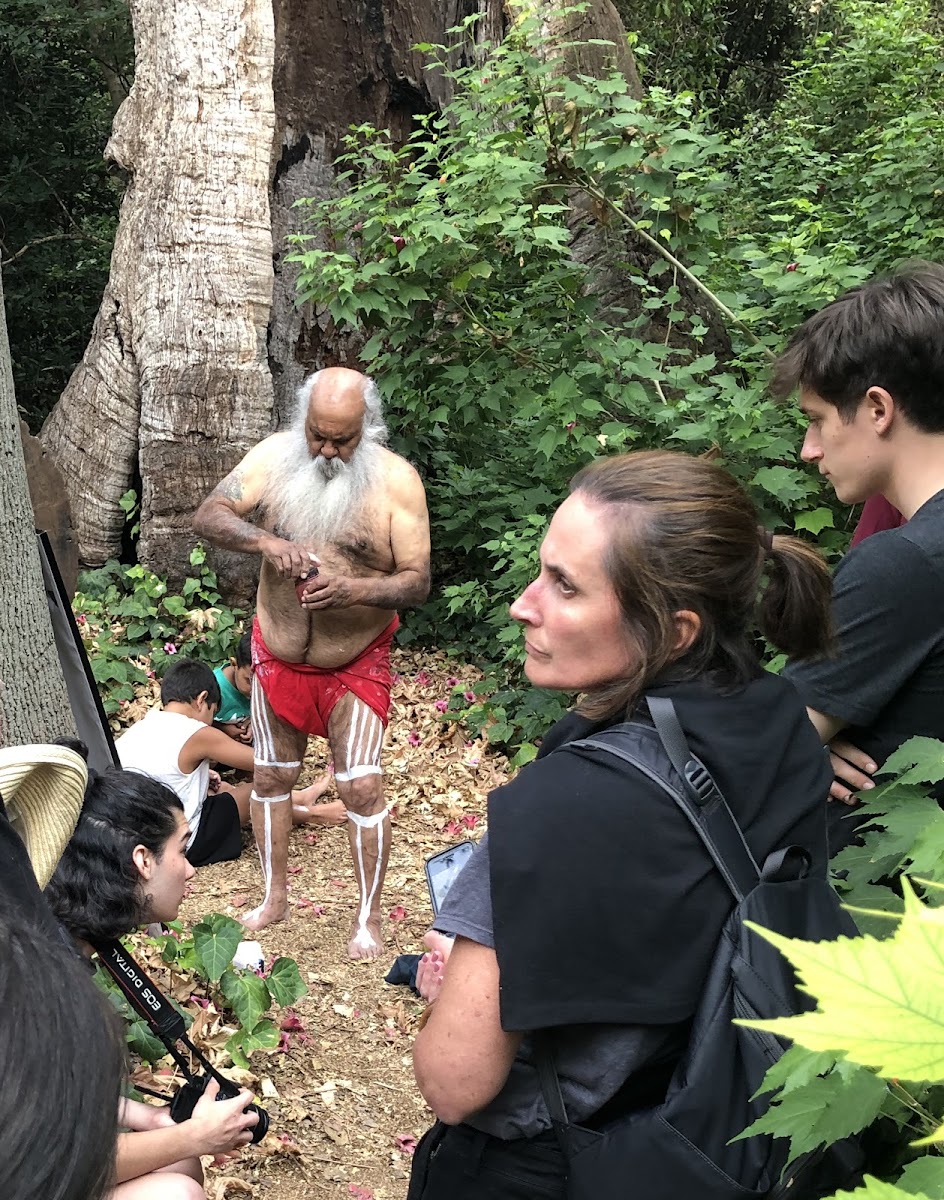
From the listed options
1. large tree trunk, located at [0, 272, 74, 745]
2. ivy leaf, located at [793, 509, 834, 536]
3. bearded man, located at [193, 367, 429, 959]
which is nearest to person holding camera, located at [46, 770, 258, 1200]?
large tree trunk, located at [0, 272, 74, 745]

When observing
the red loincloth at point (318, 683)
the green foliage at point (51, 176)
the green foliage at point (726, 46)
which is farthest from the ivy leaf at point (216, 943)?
the green foliage at point (726, 46)

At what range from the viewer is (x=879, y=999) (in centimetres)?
57

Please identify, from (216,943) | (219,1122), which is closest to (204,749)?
(216,943)

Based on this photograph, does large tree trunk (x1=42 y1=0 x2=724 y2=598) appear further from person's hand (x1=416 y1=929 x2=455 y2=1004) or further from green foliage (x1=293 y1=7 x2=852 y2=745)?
person's hand (x1=416 y1=929 x2=455 y2=1004)

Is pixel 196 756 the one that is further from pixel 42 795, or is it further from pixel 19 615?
pixel 42 795

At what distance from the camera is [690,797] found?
1.40 meters

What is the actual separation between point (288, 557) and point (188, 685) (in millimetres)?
1066

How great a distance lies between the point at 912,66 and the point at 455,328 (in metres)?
6.94

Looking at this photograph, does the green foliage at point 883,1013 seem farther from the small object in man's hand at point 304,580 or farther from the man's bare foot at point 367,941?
the man's bare foot at point 367,941

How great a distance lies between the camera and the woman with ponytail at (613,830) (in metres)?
1.36

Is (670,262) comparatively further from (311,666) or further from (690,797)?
(690,797)

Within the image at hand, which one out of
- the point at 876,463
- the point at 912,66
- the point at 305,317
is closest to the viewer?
the point at 876,463

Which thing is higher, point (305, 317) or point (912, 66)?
point (912, 66)

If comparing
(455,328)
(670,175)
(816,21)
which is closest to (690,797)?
(670,175)
